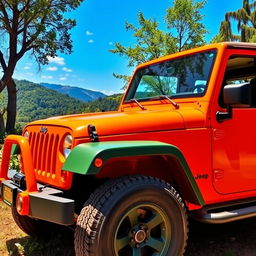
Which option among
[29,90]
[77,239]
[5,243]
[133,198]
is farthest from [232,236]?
[29,90]

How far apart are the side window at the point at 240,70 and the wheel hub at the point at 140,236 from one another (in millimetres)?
1399

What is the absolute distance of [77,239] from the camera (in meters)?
2.72

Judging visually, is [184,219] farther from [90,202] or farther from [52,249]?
[52,249]

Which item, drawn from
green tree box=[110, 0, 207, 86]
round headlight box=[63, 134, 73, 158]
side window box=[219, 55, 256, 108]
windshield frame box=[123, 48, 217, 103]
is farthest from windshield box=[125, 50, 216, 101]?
green tree box=[110, 0, 207, 86]

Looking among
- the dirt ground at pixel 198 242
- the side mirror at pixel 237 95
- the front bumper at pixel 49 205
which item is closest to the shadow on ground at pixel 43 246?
the dirt ground at pixel 198 242

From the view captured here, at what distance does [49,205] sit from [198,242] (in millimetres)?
1905

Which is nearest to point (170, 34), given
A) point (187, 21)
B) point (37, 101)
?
point (187, 21)

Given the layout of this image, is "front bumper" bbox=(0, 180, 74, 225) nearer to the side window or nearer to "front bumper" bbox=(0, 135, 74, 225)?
"front bumper" bbox=(0, 135, 74, 225)

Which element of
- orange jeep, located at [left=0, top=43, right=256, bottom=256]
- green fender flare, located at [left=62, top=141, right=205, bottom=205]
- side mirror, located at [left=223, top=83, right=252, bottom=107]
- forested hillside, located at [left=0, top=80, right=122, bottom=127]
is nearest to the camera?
green fender flare, located at [left=62, top=141, right=205, bottom=205]

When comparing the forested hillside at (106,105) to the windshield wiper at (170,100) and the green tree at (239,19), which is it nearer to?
the windshield wiper at (170,100)

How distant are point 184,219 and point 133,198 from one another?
0.55 meters

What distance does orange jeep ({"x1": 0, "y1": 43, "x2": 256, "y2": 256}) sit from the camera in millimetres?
2734

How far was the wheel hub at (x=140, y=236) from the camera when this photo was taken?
2.89m

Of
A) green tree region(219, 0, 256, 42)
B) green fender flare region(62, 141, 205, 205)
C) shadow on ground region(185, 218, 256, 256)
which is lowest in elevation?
shadow on ground region(185, 218, 256, 256)
